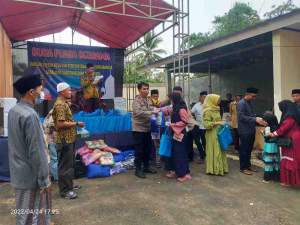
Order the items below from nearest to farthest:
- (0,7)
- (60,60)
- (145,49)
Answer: (0,7) → (60,60) → (145,49)

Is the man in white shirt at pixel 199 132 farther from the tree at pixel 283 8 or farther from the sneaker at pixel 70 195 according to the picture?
the tree at pixel 283 8

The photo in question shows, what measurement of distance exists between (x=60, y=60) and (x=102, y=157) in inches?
196

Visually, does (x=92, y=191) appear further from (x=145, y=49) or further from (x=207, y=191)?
(x=145, y=49)

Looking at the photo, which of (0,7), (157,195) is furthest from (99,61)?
(157,195)

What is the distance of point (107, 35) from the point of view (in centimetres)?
978

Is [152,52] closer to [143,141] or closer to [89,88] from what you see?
[89,88]

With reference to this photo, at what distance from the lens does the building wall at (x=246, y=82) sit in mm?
12641

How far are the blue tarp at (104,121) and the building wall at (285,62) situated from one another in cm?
347

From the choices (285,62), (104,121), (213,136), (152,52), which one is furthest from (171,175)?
(152,52)

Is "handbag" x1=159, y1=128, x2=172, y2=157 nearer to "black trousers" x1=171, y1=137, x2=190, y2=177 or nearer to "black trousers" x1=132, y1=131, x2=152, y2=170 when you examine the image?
"black trousers" x1=171, y1=137, x2=190, y2=177

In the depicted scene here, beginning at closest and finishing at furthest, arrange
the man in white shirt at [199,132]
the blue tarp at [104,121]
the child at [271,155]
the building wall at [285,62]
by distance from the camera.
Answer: the child at [271,155] < the blue tarp at [104,121] < the building wall at [285,62] < the man in white shirt at [199,132]

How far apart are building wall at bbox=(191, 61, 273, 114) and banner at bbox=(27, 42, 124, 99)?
20.3 feet

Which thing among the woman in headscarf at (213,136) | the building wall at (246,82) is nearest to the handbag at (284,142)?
the woman in headscarf at (213,136)

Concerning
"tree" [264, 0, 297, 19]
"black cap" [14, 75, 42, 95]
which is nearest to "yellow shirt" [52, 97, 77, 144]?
"black cap" [14, 75, 42, 95]
